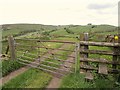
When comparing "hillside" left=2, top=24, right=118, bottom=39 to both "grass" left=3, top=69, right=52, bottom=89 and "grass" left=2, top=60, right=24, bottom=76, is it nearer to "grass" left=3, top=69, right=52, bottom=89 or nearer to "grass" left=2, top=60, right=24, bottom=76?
"grass" left=2, top=60, right=24, bottom=76

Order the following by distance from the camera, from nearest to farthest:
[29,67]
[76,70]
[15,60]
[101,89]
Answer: [101,89], [76,70], [29,67], [15,60]

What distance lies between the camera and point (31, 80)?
834 cm

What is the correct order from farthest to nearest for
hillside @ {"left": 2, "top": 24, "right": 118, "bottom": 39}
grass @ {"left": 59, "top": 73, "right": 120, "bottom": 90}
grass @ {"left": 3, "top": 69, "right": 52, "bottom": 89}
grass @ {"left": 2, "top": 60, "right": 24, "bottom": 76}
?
hillside @ {"left": 2, "top": 24, "right": 118, "bottom": 39}, grass @ {"left": 2, "top": 60, "right": 24, "bottom": 76}, grass @ {"left": 3, "top": 69, "right": 52, "bottom": 89}, grass @ {"left": 59, "top": 73, "right": 120, "bottom": 90}

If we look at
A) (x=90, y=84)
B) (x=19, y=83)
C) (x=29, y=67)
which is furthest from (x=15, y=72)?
(x=90, y=84)

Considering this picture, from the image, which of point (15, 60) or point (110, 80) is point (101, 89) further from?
point (15, 60)

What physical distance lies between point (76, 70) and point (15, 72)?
357 cm

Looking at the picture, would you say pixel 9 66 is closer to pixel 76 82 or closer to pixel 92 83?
pixel 76 82

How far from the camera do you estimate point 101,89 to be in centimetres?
676

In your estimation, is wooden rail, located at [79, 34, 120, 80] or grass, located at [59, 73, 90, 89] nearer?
grass, located at [59, 73, 90, 89]

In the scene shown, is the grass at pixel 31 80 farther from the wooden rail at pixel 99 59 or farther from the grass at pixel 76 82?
the wooden rail at pixel 99 59

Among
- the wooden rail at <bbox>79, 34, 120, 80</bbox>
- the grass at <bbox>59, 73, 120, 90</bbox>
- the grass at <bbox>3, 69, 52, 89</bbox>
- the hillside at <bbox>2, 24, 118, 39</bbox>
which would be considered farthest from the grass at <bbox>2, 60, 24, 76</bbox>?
the hillside at <bbox>2, 24, 118, 39</bbox>

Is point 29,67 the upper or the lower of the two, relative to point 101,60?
lower

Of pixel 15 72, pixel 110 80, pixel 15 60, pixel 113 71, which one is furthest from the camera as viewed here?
pixel 15 60

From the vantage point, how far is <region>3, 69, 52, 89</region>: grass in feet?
25.6
